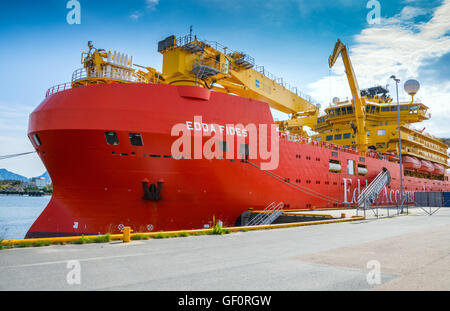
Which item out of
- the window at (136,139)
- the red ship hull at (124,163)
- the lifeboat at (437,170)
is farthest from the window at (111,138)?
the lifeboat at (437,170)

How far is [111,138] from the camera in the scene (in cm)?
1271

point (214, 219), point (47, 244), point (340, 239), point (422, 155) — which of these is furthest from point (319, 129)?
point (47, 244)

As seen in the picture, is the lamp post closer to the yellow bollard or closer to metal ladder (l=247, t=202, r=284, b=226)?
metal ladder (l=247, t=202, r=284, b=226)

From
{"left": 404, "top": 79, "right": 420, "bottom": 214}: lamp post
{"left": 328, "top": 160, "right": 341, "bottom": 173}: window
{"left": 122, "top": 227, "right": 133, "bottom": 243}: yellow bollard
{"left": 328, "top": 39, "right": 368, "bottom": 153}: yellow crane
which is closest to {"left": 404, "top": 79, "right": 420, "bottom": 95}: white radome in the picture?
{"left": 404, "top": 79, "right": 420, "bottom": 214}: lamp post

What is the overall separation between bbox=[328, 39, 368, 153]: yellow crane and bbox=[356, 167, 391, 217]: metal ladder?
9.29 ft

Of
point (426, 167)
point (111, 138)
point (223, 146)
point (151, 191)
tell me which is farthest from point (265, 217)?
point (426, 167)

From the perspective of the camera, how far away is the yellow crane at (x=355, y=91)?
27438 mm

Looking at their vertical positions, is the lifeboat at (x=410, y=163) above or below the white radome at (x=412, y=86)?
below

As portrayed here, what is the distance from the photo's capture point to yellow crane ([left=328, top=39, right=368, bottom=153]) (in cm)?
2744

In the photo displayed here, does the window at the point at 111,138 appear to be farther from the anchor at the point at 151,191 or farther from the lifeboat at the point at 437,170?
the lifeboat at the point at 437,170

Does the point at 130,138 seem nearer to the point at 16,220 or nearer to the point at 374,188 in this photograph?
the point at 374,188

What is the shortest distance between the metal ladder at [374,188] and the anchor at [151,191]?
16.8m

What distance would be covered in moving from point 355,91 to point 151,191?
23.0 meters
